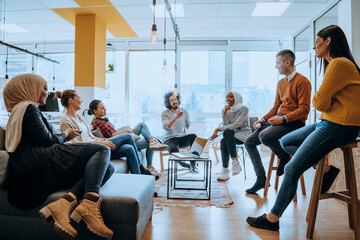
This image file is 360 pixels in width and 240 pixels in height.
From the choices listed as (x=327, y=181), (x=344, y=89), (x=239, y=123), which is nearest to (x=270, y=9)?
(x=239, y=123)

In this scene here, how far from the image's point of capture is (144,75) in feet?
21.7

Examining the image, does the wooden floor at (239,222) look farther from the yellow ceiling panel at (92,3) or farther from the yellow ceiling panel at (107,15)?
the yellow ceiling panel at (107,15)

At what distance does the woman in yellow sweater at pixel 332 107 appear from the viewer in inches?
56.8

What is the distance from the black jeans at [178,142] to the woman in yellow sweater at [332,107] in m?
1.82

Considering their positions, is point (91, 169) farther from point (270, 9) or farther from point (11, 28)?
point (11, 28)

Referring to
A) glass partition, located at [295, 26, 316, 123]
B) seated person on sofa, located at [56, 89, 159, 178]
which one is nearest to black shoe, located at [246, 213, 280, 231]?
seated person on sofa, located at [56, 89, 159, 178]

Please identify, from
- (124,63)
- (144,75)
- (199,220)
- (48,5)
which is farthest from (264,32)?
(199,220)

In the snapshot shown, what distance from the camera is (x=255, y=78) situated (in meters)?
6.41

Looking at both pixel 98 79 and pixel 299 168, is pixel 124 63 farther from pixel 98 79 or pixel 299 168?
pixel 299 168

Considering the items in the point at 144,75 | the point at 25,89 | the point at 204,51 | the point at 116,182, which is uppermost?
the point at 204,51

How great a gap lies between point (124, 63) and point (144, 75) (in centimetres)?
64

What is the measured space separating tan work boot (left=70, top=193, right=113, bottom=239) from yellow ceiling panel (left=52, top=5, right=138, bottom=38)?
415 centimetres

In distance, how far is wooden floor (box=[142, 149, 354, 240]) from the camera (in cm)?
170

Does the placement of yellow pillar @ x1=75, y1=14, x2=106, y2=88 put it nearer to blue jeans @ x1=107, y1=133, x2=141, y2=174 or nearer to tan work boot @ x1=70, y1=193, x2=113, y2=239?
blue jeans @ x1=107, y1=133, x2=141, y2=174
